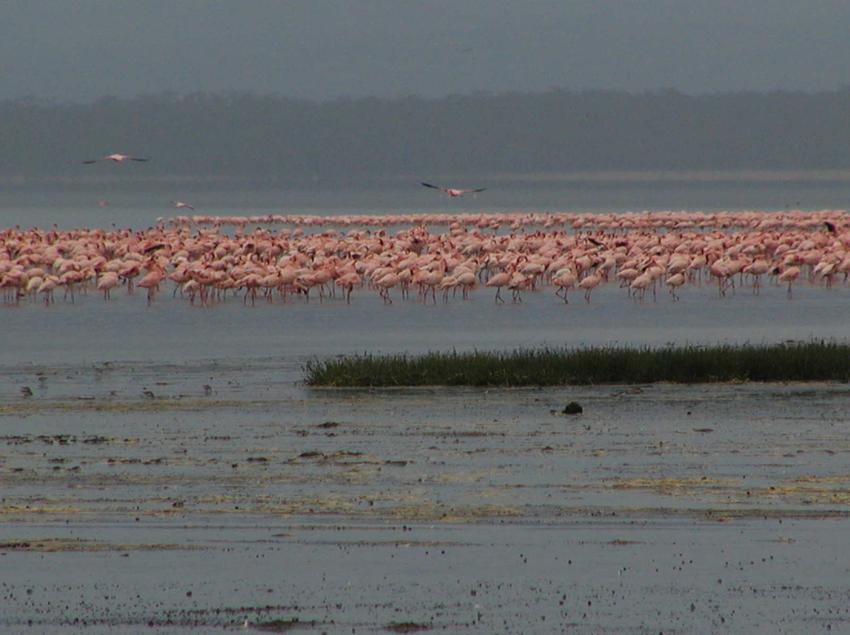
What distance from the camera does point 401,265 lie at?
143 feet

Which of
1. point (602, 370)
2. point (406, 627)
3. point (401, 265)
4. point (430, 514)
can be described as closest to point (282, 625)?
point (406, 627)

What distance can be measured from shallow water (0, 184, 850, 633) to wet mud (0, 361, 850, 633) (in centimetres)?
3

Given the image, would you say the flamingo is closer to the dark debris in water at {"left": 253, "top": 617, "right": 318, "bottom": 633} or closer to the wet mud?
the wet mud

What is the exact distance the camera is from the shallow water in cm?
1076

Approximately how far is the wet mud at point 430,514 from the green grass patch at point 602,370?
1211mm

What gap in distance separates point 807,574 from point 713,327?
2303 centimetres

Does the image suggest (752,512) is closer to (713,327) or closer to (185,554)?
(185,554)

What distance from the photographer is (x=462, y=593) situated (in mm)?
11070

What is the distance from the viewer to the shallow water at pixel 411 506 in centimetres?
1076

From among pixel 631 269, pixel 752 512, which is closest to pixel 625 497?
pixel 752 512

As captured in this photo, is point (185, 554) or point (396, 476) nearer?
point (185, 554)

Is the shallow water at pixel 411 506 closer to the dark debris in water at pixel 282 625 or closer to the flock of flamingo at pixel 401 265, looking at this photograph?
the dark debris in water at pixel 282 625

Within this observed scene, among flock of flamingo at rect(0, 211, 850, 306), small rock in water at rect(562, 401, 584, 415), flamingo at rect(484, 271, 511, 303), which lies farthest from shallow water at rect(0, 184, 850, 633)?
flock of flamingo at rect(0, 211, 850, 306)

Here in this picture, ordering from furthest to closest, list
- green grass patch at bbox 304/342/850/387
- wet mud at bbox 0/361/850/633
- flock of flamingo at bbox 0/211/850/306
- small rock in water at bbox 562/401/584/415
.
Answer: flock of flamingo at bbox 0/211/850/306 → green grass patch at bbox 304/342/850/387 → small rock in water at bbox 562/401/584/415 → wet mud at bbox 0/361/850/633
